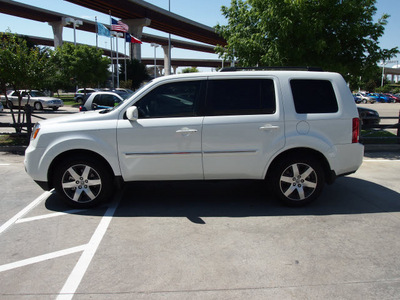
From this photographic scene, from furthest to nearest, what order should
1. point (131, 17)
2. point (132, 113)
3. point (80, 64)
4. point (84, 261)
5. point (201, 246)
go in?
point (131, 17), point (80, 64), point (132, 113), point (201, 246), point (84, 261)

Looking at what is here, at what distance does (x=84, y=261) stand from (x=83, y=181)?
167 cm

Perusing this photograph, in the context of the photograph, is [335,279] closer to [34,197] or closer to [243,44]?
[34,197]

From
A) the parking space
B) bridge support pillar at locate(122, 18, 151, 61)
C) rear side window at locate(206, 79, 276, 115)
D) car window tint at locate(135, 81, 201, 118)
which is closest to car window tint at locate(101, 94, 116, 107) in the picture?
the parking space

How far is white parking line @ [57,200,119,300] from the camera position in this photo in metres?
3.10

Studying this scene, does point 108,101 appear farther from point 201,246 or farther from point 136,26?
point 136,26

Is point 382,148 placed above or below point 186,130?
below

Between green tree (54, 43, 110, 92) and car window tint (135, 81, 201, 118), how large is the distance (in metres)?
29.7

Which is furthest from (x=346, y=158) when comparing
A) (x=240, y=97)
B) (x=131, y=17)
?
(x=131, y=17)

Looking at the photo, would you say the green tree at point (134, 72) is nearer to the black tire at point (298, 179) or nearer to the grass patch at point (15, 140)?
the grass patch at point (15, 140)

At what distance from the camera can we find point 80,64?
32688mm

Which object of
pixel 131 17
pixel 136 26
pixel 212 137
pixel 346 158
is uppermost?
pixel 131 17

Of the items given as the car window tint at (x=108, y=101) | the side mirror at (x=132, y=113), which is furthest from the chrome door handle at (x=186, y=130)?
the car window tint at (x=108, y=101)

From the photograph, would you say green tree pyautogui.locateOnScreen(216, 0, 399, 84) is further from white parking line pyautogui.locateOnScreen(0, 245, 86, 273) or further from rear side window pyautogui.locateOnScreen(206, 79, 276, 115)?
white parking line pyautogui.locateOnScreen(0, 245, 86, 273)

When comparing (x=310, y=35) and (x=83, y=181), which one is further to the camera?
(x=310, y=35)
